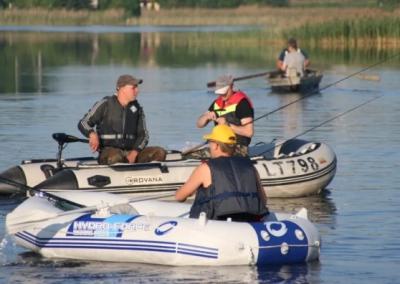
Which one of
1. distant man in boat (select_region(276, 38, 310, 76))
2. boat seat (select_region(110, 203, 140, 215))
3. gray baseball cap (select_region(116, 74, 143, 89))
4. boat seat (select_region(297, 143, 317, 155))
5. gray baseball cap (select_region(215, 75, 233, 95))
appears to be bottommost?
distant man in boat (select_region(276, 38, 310, 76))

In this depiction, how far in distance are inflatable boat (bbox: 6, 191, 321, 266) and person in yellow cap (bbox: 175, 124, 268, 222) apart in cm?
22

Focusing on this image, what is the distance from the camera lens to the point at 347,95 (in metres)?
33.7

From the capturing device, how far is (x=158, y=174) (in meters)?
15.9

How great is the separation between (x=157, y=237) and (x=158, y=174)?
3722 mm

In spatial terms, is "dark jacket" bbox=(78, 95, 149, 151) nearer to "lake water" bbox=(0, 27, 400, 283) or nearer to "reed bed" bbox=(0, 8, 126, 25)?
"lake water" bbox=(0, 27, 400, 283)

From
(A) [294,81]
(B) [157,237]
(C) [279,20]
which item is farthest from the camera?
(C) [279,20]

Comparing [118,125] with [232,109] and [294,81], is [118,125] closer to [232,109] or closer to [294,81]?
[232,109]

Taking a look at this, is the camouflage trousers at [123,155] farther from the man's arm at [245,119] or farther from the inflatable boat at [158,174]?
the man's arm at [245,119]

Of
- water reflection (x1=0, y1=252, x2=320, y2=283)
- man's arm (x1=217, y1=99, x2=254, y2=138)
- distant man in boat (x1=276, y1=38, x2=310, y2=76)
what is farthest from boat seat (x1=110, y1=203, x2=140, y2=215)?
distant man in boat (x1=276, y1=38, x2=310, y2=76)

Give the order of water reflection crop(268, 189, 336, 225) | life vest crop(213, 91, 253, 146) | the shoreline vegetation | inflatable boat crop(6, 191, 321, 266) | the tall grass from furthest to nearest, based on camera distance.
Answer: the shoreline vegetation < the tall grass < life vest crop(213, 91, 253, 146) < water reflection crop(268, 189, 336, 225) < inflatable boat crop(6, 191, 321, 266)

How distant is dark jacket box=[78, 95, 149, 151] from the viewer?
15938mm

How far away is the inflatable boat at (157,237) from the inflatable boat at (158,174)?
7.91 ft

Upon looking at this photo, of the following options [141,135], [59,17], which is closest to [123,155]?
[141,135]

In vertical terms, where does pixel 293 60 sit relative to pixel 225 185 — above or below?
below
